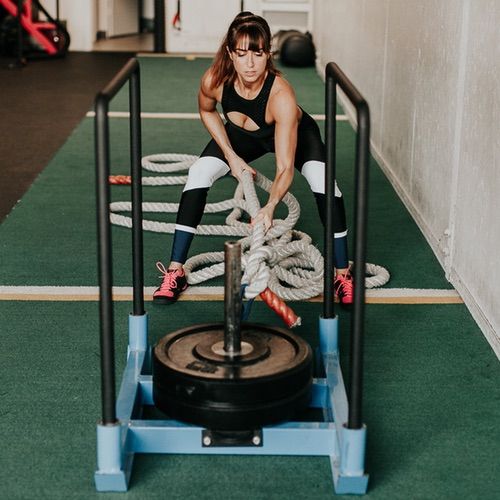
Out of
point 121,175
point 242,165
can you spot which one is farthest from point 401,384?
point 121,175

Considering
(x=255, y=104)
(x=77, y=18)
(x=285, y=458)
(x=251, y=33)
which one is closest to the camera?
(x=285, y=458)

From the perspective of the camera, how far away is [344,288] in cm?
315

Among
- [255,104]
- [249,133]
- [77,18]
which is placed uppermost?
[255,104]

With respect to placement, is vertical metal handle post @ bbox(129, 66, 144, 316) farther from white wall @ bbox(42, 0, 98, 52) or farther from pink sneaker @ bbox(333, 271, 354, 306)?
white wall @ bbox(42, 0, 98, 52)

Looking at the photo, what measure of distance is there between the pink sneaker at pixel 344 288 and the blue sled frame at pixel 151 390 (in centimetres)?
58

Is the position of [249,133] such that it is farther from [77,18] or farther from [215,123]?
[77,18]

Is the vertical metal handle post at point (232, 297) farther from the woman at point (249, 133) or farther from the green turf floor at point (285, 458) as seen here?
the woman at point (249, 133)

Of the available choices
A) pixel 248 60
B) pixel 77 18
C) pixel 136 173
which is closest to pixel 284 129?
pixel 248 60

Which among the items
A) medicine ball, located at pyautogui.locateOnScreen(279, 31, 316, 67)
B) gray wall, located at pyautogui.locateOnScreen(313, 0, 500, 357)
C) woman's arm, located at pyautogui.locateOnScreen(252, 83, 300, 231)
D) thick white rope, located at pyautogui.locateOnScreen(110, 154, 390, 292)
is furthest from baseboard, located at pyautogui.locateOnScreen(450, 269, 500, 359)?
medicine ball, located at pyautogui.locateOnScreen(279, 31, 316, 67)

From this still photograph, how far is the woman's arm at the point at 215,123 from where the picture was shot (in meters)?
2.97

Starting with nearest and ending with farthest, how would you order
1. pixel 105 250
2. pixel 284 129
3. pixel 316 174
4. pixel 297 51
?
pixel 105 250, pixel 284 129, pixel 316 174, pixel 297 51

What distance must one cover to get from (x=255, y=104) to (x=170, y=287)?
0.67 meters

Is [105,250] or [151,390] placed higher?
[105,250]

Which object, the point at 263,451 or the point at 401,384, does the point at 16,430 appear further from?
the point at 401,384
